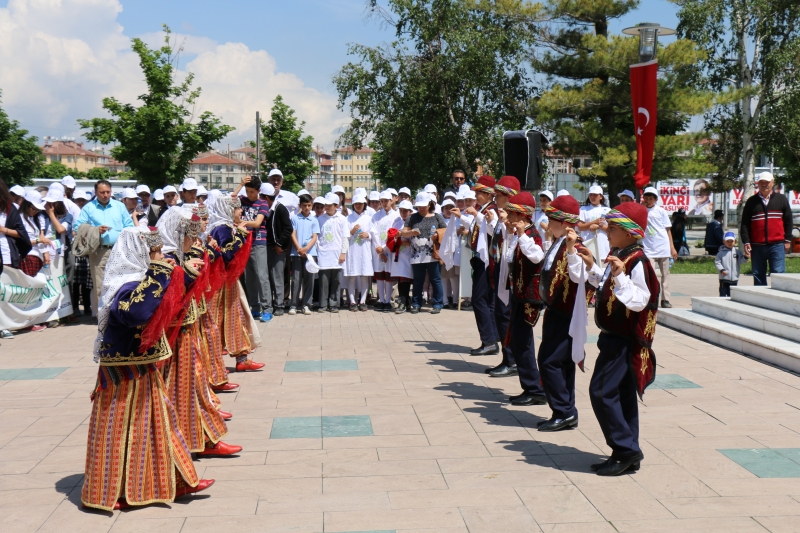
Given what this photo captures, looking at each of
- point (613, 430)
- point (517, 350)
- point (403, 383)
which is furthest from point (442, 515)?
point (403, 383)

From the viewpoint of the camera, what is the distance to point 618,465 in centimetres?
525

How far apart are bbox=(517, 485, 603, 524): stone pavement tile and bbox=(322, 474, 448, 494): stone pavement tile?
559mm

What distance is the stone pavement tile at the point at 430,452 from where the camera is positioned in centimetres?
568

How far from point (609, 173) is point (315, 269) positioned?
13.2 m

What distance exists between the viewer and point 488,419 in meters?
6.75

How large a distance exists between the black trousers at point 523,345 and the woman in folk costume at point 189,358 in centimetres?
269

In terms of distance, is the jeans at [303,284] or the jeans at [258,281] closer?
the jeans at [258,281]

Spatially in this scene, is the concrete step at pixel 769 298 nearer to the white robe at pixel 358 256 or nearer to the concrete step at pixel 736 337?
the concrete step at pixel 736 337

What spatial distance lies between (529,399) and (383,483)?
8.06ft

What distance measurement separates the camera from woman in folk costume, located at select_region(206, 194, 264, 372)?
741 centimetres

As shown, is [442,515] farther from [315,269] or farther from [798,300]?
[315,269]

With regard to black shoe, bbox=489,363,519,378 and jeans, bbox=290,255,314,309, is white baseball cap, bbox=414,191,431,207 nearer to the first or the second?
jeans, bbox=290,255,314,309

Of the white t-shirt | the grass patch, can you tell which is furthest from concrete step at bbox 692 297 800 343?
the grass patch

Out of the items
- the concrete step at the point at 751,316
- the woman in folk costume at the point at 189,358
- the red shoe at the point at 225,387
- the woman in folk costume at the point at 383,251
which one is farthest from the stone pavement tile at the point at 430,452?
the woman in folk costume at the point at 383,251
